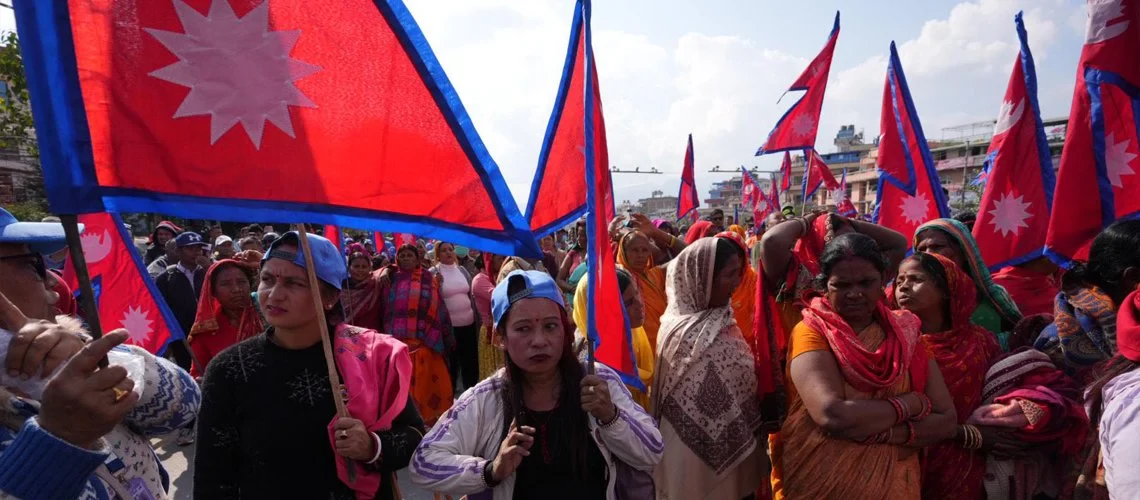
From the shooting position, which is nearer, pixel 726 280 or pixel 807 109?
pixel 726 280

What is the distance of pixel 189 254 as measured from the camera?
555cm

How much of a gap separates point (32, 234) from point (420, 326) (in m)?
3.61

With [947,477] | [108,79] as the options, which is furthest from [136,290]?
[947,477]

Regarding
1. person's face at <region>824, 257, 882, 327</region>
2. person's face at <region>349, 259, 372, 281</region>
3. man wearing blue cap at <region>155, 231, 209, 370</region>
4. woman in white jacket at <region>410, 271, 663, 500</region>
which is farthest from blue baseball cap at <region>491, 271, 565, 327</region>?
man wearing blue cap at <region>155, 231, 209, 370</region>

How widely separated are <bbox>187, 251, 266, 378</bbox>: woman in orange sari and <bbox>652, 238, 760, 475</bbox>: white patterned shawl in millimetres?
2668

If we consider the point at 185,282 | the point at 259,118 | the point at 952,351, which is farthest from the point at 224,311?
the point at 952,351

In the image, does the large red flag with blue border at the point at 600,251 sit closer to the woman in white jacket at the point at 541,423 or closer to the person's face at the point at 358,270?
the woman in white jacket at the point at 541,423

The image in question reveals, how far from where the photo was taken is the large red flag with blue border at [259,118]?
4.64 ft

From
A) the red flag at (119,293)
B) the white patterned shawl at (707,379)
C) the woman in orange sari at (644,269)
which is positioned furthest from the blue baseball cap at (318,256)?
the woman in orange sari at (644,269)

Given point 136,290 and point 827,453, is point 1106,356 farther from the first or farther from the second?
point 136,290

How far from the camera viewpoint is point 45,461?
112cm

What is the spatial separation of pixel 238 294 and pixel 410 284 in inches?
59.2

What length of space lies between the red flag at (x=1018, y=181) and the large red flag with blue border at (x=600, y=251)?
2506mm

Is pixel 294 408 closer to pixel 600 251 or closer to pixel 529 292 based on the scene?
pixel 529 292
